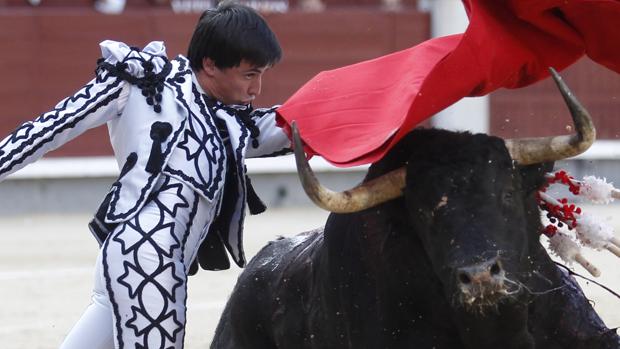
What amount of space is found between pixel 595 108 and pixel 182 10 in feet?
10.7

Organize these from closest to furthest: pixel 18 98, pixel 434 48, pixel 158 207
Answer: pixel 158 207 < pixel 434 48 < pixel 18 98

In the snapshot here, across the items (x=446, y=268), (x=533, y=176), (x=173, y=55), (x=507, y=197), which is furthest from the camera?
(x=173, y=55)

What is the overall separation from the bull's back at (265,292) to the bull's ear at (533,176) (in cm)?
62

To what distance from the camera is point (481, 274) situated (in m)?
2.66

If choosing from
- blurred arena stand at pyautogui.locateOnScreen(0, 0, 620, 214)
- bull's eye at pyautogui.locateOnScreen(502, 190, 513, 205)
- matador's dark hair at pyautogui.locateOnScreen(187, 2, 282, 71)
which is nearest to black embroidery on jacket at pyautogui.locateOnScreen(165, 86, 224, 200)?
matador's dark hair at pyautogui.locateOnScreen(187, 2, 282, 71)

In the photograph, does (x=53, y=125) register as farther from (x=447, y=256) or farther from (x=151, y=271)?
(x=447, y=256)

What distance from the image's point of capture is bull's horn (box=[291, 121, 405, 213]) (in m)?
2.76

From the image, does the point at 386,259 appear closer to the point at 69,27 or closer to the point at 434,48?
the point at 434,48

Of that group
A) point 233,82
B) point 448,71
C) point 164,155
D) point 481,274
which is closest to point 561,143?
point 448,71

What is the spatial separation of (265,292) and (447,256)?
958mm

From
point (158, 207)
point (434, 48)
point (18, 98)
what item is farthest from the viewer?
point (18, 98)

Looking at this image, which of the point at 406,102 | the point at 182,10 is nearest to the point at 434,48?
the point at 406,102

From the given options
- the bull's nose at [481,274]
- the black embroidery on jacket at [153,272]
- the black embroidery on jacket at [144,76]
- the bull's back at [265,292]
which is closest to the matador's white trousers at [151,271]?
the black embroidery on jacket at [153,272]

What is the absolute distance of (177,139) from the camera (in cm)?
299
